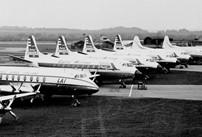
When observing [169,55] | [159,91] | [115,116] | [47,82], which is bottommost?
[159,91]

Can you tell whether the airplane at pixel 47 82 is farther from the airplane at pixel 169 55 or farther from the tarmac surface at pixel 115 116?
the airplane at pixel 169 55

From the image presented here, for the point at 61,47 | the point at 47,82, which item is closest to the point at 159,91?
the point at 47,82

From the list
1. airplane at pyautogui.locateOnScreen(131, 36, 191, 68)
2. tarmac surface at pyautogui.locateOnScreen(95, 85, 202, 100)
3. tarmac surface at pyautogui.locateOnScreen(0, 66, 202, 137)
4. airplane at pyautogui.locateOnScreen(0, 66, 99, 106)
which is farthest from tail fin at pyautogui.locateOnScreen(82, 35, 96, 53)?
airplane at pyautogui.locateOnScreen(0, 66, 99, 106)

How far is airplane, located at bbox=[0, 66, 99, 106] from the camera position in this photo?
104 feet

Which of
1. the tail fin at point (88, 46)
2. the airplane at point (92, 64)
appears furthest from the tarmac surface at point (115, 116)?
the tail fin at point (88, 46)

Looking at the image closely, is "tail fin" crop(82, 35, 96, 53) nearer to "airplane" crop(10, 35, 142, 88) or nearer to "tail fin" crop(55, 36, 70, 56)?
"tail fin" crop(55, 36, 70, 56)

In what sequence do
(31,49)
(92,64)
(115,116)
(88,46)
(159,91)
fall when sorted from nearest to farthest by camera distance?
(115,116)
(159,91)
(92,64)
(31,49)
(88,46)

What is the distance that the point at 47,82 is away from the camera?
32906mm

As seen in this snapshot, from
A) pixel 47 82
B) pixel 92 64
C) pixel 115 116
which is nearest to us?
pixel 115 116

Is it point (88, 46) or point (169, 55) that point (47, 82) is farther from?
point (169, 55)

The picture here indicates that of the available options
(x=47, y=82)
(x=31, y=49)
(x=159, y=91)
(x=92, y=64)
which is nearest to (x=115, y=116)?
(x=47, y=82)

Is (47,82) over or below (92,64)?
over

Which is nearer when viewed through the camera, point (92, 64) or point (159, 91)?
point (159, 91)

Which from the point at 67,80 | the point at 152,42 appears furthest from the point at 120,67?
the point at 152,42
